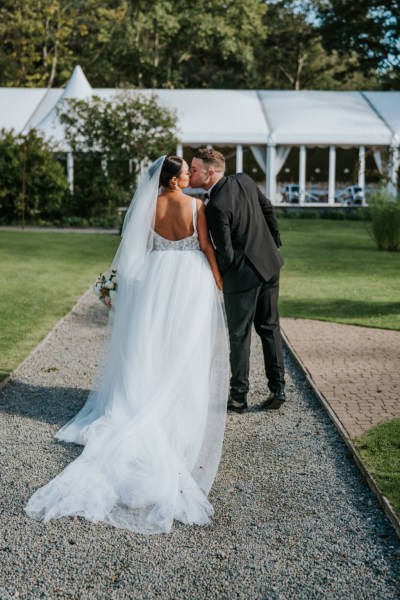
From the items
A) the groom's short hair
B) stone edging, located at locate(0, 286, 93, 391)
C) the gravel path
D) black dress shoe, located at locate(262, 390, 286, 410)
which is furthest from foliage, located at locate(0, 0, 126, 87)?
the gravel path

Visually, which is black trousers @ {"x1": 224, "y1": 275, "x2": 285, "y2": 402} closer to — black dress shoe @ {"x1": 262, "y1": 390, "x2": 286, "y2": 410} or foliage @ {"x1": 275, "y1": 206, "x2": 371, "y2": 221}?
black dress shoe @ {"x1": 262, "y1": 390, "x2": 286, "y2": 410}

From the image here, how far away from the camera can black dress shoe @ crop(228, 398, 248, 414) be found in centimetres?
598

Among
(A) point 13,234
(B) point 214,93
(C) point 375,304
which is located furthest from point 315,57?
(C) point 375,304

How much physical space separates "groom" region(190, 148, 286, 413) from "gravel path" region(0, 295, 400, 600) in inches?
23.2

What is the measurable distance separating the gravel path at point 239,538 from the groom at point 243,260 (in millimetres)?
589

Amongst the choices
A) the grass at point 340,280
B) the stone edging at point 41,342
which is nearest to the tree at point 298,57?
the grass at point 340,280

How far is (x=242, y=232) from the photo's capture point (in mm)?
5703

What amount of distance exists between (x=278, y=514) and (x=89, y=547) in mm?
981

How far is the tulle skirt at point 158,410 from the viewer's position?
13.5ft

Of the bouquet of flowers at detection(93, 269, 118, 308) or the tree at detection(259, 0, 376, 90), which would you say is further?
the tree at detection(259, 0, 376, 90)

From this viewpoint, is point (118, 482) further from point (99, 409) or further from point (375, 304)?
point (375, 304)

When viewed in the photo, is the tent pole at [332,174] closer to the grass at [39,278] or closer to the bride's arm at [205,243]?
the grass at [39,278]

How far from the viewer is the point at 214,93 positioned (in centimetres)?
3266

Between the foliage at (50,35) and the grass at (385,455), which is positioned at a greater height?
the foliage at (50,35)
